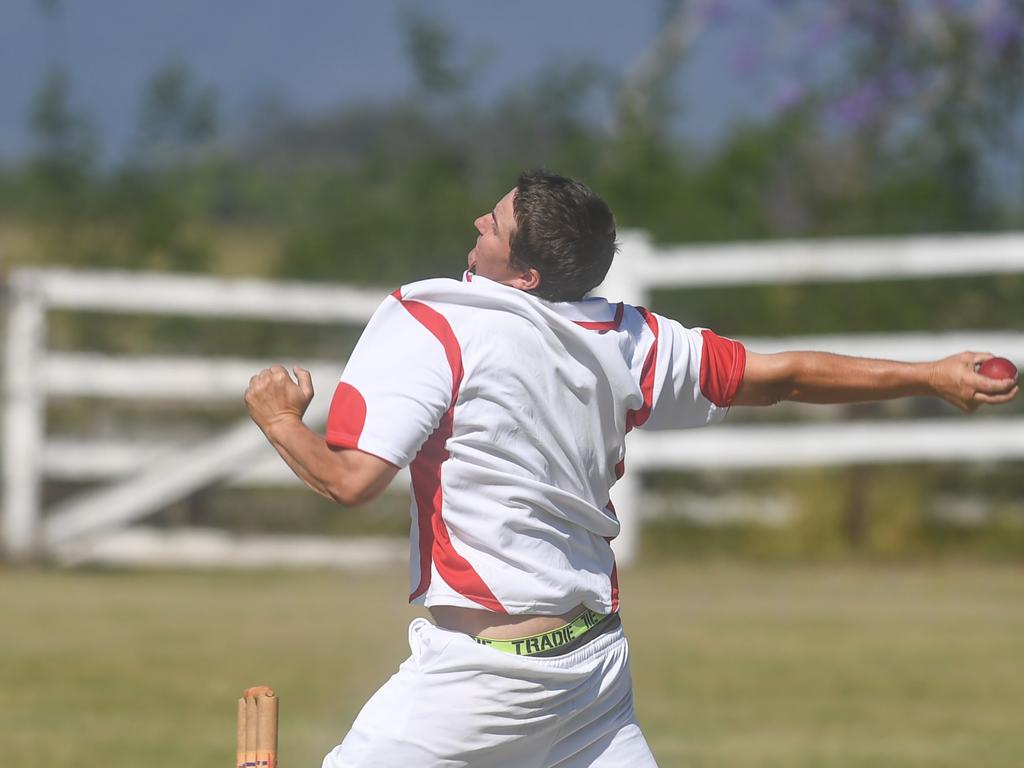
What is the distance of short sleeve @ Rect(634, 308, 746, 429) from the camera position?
3738 millimetres

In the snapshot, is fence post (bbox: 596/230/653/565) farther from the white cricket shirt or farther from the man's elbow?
the man's elbow

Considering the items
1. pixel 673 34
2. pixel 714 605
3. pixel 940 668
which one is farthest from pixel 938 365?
pixel 673 34

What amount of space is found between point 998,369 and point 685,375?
69cm

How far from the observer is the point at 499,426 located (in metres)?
3.45

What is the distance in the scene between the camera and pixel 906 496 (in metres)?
11.6

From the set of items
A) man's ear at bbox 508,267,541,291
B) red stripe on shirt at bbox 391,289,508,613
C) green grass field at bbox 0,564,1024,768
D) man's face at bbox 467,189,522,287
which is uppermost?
man's face at bbox 467,189,522,287

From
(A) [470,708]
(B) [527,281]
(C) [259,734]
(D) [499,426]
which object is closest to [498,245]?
(B) [527,281]

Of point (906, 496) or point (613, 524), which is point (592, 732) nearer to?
point (613, 524)

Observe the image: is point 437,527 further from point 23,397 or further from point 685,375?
point 23,397

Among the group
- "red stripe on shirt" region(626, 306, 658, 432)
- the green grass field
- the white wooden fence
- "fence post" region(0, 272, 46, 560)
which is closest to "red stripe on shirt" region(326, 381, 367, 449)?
"red stripe on shirt" region(626, 306, 658, 432)

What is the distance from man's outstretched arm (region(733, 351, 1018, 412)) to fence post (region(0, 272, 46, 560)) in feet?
26.3

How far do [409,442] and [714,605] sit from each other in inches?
272

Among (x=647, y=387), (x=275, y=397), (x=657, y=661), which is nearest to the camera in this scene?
(x=275, y=397)

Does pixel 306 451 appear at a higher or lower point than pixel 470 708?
Result: higher
